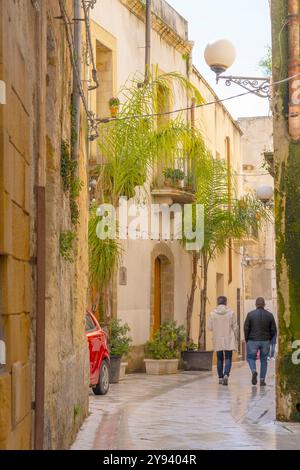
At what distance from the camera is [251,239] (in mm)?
33844

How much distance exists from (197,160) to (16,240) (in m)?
15.9

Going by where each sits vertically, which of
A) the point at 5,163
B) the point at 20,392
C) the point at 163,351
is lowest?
the point at 163,351

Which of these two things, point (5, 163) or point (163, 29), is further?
point (163, 29)

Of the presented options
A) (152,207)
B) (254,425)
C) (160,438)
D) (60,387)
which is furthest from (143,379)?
(60,387)

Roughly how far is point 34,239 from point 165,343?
14840mm

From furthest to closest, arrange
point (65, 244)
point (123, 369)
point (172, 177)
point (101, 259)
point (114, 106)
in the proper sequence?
point (172, 177)
point (123, 369)
point (114, 106)
point (101, 259)
point (65, 244)

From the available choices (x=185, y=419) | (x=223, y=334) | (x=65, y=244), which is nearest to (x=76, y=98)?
(x=65, y=244)

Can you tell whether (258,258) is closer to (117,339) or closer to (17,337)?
(117,339)

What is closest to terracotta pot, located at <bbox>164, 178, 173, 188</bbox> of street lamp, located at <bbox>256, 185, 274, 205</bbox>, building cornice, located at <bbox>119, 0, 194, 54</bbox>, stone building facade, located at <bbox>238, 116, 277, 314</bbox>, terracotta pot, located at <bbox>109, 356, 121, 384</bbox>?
street lamp, located at <bbox>256, 185, 274, 205</bbox>

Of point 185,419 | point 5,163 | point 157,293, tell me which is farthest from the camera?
point 157,293

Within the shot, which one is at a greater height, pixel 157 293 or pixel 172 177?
pixel 172 177

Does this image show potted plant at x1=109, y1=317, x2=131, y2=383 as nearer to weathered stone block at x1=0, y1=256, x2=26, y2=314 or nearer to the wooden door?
the wooden door

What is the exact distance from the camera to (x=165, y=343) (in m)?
22.3

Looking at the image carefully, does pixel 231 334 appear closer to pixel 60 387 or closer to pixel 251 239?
pixel 60 387
